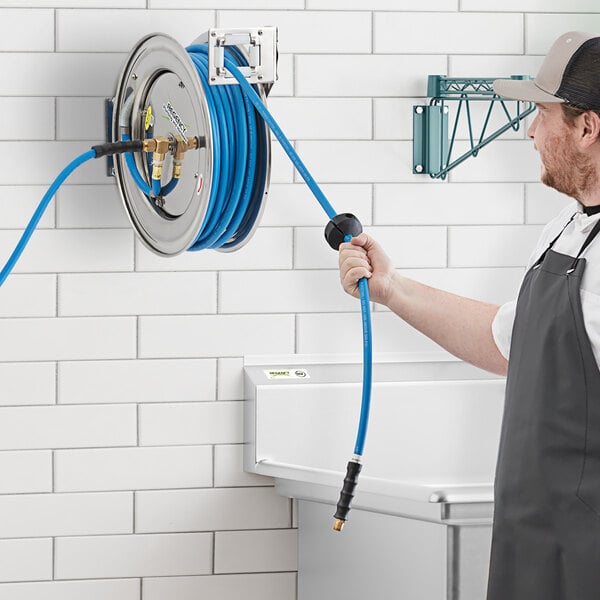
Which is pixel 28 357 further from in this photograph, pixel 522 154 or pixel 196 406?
pixel 522 154

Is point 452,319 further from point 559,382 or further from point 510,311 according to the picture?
point 559,382

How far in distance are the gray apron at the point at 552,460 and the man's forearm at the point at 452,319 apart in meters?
0.28

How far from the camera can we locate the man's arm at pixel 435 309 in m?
2.03

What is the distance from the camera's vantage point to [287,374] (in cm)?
259

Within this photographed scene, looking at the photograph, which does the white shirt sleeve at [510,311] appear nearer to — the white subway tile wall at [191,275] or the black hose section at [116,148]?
the white subway tile wall at [191,275]

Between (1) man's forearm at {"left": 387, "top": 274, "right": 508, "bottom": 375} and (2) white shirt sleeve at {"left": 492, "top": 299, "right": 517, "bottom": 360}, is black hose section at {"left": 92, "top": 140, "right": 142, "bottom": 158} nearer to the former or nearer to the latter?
(1) man's forearm at {"left": 387, "top": 274, "right": 508, "bottom": 375}

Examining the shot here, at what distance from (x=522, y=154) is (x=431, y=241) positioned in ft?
1.10

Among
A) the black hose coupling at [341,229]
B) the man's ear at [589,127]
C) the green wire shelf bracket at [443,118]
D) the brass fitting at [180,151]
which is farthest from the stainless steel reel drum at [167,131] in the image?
the man's ear at [589,127]

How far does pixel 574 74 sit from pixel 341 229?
0.51 metres

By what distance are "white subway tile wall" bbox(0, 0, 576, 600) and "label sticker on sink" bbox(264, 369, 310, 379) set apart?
8 centimetres

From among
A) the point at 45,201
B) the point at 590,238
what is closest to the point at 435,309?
the point at 590,238

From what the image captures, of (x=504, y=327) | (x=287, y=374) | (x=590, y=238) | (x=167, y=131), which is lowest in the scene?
(x=287, y=374)

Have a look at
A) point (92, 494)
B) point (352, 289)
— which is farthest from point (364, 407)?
point (92, 494)

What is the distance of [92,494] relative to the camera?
103 inches
